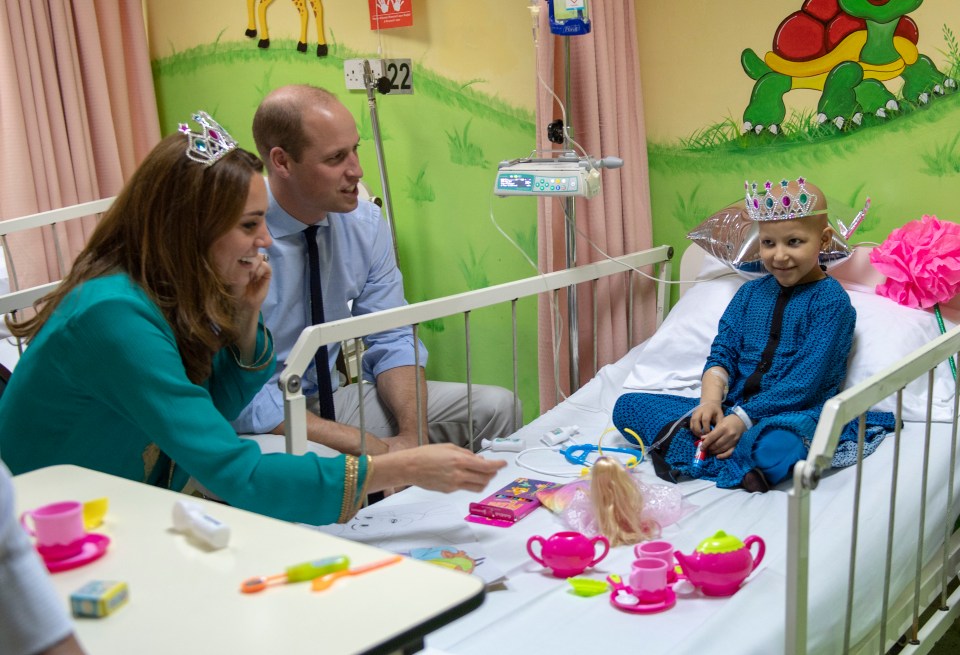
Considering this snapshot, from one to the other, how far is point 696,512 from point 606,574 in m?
0.32

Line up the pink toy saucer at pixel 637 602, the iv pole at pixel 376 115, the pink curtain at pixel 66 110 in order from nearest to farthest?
1. the pink toy saucer at pixel 637 602
2. the iv pole at pixel 376 115
3. the pink curtain at pixel 66 110

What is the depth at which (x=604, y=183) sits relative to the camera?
283 centimetres

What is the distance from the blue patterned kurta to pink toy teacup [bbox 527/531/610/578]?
0.49 m

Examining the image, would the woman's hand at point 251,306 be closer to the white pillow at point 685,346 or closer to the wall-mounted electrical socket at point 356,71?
the white pillow at point 685,346

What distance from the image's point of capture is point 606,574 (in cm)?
177

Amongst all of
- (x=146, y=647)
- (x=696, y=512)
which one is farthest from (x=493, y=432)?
(x=146, y=647)

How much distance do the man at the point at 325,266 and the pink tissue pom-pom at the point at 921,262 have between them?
1082mm

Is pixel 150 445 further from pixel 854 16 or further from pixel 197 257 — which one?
pixel 854 16

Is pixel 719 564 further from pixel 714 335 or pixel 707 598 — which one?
pixel 714 335

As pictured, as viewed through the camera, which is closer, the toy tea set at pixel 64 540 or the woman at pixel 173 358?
the toy tea set at pixel 64 540

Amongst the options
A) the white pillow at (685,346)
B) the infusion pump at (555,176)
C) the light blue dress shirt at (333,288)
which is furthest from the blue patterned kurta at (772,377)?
the light blue dress shirt at (333,288)

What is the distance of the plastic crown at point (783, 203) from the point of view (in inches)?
91.5

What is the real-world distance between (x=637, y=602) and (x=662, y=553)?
4.2 inches

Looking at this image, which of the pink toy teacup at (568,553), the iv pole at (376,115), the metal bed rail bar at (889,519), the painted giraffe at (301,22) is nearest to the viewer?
the metal bed rail bar at (889,519)
